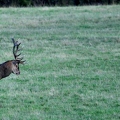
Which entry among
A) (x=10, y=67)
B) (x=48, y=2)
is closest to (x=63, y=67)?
(x=10, y=67)

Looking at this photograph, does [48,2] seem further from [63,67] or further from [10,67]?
[10,67]

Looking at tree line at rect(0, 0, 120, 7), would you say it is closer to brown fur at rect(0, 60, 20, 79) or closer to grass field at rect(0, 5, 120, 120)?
grass field at rect(0, 5, 120, 120)

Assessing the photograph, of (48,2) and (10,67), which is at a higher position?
(10,67)

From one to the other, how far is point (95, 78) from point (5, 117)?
14.7ft

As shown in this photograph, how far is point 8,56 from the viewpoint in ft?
61.6

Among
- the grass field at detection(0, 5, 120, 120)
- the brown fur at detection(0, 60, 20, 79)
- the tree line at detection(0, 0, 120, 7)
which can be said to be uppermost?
the brown fur at detection(0, 60, 20, 79)

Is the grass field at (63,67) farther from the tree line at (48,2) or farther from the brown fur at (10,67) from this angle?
the tree line at (48,2)

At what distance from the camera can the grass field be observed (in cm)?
1196

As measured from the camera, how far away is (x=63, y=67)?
17.0 m

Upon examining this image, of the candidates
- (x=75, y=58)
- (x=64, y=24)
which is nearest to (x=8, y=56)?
(x=75, y=58)

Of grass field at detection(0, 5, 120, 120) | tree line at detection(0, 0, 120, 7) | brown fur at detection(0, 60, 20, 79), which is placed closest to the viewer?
grass field at detection(0, 5, 120, 120)

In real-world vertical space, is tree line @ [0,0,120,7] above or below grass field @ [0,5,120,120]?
below

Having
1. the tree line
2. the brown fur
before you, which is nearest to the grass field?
the brown fur

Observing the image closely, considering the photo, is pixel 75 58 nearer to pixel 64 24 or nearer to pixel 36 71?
pixel 36 71
